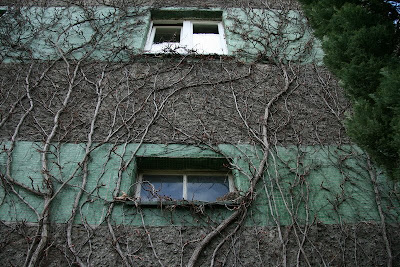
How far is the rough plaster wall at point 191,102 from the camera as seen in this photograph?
3707mm

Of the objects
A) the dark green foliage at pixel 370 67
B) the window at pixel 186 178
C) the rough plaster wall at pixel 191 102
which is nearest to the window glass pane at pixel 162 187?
the window at pixel 186 178

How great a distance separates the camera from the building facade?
279cm

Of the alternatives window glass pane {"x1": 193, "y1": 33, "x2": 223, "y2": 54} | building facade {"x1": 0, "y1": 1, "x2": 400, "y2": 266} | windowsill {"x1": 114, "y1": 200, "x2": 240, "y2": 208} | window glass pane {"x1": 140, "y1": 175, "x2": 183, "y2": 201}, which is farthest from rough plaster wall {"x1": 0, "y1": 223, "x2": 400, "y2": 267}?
window glass pane {"x1": 193, "y1": 33, "x2": 223, "y2": 54}

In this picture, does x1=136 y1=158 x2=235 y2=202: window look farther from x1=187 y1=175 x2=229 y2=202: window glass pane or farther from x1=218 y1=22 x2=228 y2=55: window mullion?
x1=218 y1=22 x2=228 y2=55: window mullion

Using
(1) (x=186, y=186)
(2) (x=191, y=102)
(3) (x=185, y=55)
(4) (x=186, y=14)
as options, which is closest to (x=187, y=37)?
(4) (x=186, y=14)

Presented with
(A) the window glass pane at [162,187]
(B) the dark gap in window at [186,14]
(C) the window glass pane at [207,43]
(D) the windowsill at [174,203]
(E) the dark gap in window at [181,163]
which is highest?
(B) the dark gap in window at [186,14]

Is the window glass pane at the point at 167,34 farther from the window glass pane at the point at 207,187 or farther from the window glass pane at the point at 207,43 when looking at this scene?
the window glass pane at the point at 207,187

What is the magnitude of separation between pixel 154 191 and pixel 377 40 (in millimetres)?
2191

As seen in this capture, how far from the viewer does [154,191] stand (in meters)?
3.13

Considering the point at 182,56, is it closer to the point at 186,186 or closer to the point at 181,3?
the point at 181,3

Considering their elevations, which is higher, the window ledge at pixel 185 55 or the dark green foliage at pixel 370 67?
the window ledge at pixel 185 55

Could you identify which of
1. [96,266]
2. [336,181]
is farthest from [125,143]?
[336,181]

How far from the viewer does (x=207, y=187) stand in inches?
135

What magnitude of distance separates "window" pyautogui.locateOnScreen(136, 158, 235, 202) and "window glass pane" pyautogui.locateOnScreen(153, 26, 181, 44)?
283cm
